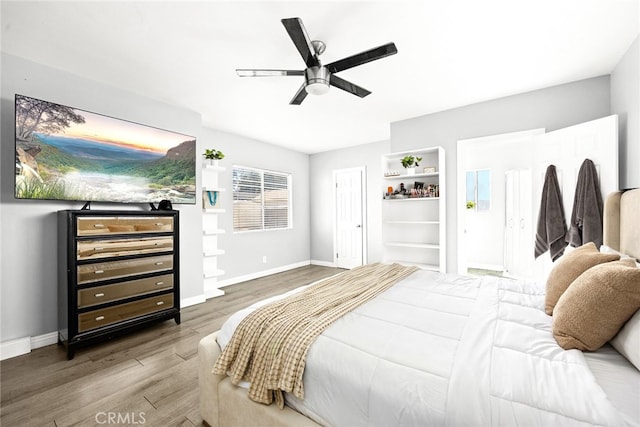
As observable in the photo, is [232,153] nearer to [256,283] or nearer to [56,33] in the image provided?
[256,283]

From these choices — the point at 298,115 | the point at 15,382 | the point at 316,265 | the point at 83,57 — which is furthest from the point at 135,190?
the point at 316,265

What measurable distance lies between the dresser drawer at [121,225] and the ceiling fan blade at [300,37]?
90.0 inches

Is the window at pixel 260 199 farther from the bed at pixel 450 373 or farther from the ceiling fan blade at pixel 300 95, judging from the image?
the bed at pixel 450 373

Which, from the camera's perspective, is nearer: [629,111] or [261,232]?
[629,111]

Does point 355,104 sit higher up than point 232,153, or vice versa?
point 355,104

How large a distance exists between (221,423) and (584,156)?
3.72 metres

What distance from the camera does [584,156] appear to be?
2580 millimetres

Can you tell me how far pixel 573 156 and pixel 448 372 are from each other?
291 centimetres

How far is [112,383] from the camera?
6.53 ft

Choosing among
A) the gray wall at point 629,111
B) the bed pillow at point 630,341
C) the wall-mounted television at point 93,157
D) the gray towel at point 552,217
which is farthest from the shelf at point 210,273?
the gray wall at point 629,111

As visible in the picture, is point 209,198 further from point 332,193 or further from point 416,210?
point 416,210

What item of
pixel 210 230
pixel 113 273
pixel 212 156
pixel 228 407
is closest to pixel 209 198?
pixel 210 230

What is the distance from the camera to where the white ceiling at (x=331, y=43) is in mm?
1846

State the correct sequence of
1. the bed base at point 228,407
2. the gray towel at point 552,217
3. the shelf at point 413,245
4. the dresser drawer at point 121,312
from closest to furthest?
the bed base at point 228,407 → the dresser drawer at point 121,312 → the gray towel at point 552,217 → the shelf at point 413,245
